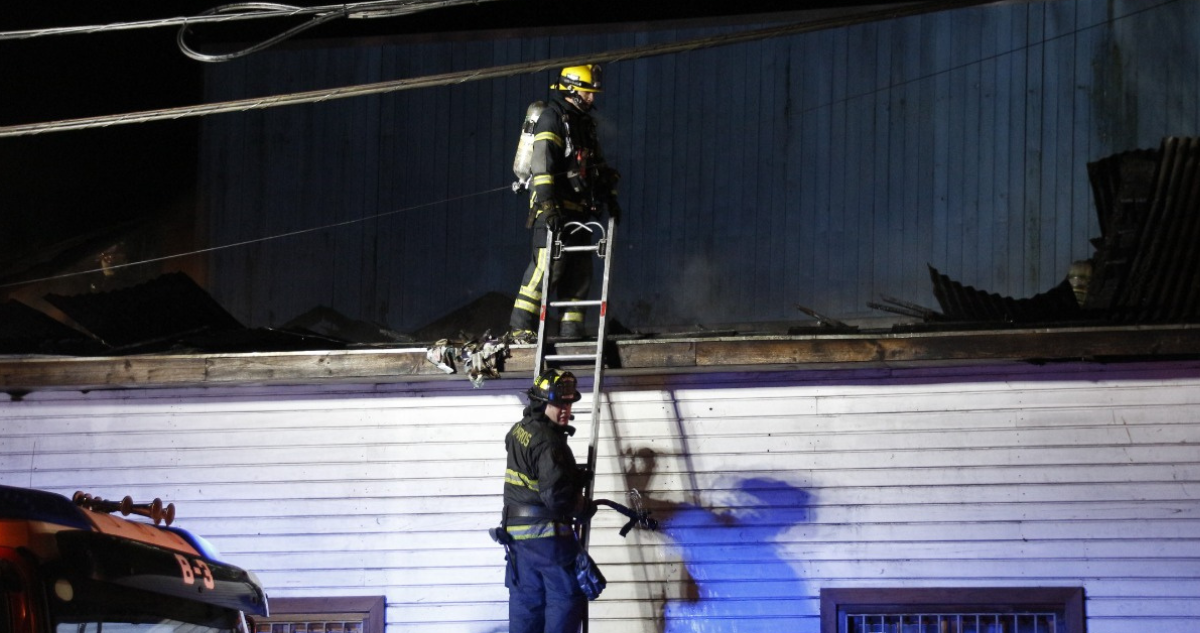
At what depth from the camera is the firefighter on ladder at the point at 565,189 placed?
8.51 metres

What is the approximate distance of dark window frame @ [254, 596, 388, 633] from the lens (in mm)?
8836

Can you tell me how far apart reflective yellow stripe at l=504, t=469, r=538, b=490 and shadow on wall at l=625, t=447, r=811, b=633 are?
1.31m

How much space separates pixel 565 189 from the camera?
8.73 meters

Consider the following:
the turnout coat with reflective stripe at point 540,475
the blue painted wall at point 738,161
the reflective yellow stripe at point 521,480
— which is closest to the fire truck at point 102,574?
the turnout coat with reflective stripe at point 540,475

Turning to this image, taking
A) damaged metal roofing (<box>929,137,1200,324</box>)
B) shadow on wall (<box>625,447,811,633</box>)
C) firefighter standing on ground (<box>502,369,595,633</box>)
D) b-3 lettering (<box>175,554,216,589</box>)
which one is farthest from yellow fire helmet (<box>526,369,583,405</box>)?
damaged metal roofing (<box>929,137,1200,324</box>)

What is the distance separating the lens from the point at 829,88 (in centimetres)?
1191

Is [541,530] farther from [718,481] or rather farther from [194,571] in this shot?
[194,571]

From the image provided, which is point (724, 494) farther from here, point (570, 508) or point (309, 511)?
point (309, 511)

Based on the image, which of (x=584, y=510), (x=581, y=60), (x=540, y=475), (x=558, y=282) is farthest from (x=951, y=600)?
(x=581, y=60)

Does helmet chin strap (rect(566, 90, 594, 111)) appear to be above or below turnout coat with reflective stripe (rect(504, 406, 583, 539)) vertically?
above

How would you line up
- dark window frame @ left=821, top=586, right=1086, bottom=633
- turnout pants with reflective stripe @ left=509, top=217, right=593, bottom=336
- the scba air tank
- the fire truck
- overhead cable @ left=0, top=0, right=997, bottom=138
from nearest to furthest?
the fire truck → overhead cable @ left=0, top=0, right=997, bottom=138 → dark window frame @ left=821, top=586, right=1086, bottom=633 → turnout pants with reflective stripe @ left=509, top=217, right=593, bottom=336 → the scba air tank

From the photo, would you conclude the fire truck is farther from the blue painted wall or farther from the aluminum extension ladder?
the blue painted wall

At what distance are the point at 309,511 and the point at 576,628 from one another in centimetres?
258

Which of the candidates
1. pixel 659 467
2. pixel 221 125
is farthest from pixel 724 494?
pixel 221 125
